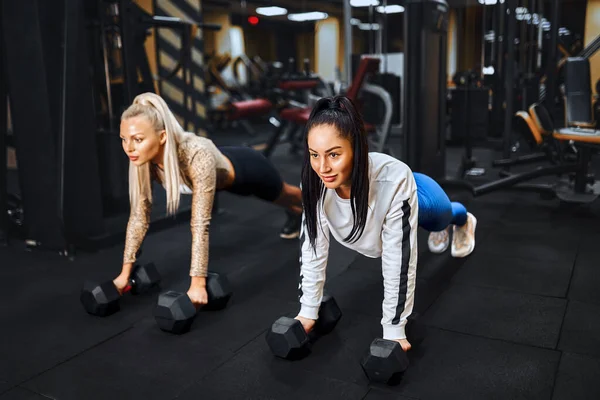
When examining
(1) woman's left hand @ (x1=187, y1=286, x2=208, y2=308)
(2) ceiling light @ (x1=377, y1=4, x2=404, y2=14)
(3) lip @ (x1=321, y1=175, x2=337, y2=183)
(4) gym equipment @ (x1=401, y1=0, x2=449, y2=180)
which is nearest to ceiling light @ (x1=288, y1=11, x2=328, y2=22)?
(2) ceiling light @ (x1=377, y1=4, x2=404, y2=14)

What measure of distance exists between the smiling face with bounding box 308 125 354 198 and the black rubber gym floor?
1.69ft

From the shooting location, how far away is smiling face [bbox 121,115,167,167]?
5.32 feet

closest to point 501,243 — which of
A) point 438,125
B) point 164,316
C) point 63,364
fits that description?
point 438,125

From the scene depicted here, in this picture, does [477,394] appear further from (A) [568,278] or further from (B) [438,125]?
(B) [438,125]

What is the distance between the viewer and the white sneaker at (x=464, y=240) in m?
2.23

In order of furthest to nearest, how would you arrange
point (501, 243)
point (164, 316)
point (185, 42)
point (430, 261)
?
point (185, 42), point (501, 243), point (430, 261), point (164, 316)

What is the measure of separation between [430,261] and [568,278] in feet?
1.68

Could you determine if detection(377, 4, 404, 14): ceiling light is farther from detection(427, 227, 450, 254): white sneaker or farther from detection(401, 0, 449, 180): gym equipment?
detection(427, 227, 450, 254): white sneaker

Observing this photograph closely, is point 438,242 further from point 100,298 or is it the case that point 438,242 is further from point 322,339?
point 100,298

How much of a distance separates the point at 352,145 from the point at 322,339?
2.06ft

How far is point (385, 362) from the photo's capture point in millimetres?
1294

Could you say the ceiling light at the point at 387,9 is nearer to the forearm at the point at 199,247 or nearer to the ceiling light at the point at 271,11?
the ceiling light at the point at 271,11

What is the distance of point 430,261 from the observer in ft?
7.42

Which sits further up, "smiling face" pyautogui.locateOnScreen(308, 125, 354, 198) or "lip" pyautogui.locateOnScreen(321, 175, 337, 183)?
"smiling face" pyautogui.locateOnScreen(308, 125, 354, 198)
